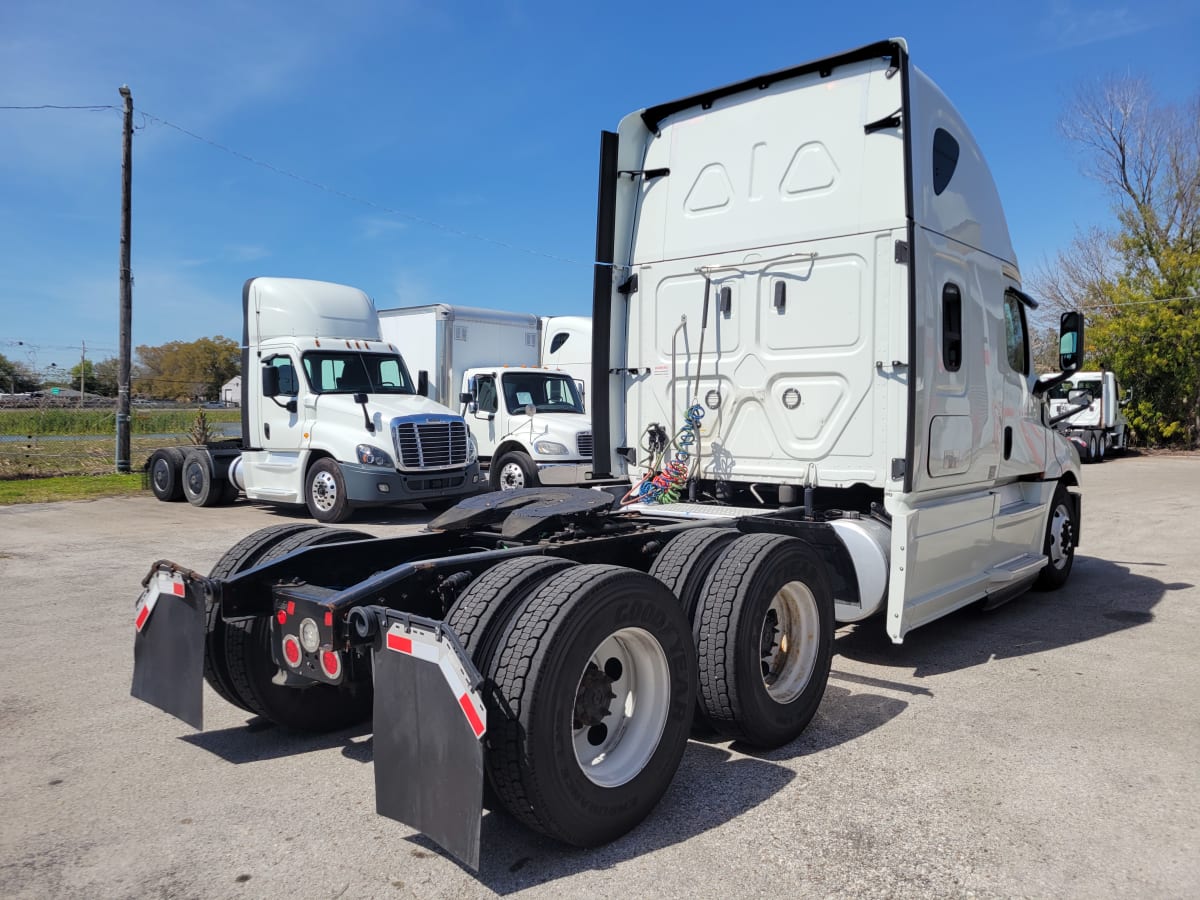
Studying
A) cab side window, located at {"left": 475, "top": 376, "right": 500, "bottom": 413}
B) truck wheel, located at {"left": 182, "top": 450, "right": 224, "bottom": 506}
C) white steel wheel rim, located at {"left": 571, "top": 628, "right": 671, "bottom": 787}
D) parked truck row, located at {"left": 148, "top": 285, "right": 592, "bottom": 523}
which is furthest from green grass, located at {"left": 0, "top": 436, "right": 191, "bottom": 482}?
white steel wheel rim, located at {"left": 571, "top": 628, "right": 671, "bottom": 787}

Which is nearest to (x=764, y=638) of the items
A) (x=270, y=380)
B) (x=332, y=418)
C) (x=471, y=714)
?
(x=471, y=714)

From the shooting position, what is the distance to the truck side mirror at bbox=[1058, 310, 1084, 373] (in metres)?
6.99

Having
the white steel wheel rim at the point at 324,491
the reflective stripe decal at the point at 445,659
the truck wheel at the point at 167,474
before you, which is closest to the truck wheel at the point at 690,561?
the reflective stripe decal at the point at 445,659

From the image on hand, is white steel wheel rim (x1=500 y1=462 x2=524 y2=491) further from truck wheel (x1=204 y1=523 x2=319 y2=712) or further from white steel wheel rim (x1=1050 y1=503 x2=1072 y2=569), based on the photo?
truck wheel (x1=204 y1=523 x2=319 y2=712)

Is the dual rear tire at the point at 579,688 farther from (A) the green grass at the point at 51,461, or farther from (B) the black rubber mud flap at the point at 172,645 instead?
(A) the green grass at the point at 51,461

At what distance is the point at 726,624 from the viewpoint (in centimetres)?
393

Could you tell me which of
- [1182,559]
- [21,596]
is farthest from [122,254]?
[1182,559]

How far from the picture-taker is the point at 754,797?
3.63 m

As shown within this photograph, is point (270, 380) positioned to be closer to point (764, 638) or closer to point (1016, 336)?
point (1016, 336)

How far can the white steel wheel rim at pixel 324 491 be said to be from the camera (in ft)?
41.1

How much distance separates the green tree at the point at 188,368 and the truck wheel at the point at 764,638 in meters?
98.6

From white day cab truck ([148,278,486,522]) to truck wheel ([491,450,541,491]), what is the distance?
2.57 feet

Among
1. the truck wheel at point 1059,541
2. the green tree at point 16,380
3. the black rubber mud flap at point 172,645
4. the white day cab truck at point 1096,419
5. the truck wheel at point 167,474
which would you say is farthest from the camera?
the green tree at point 16,380

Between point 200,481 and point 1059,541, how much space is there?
12587mm
